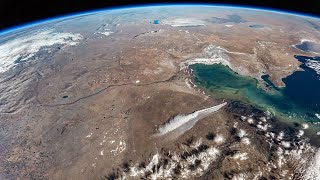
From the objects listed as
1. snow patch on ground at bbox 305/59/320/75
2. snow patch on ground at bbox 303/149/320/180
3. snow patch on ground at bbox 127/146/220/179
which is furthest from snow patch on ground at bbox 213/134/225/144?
snow patch on ground at bbox 305/59/320/75

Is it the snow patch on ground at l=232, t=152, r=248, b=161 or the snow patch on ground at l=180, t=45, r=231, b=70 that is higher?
the snow patch on ground at l=180, t=45, r=231, b=70

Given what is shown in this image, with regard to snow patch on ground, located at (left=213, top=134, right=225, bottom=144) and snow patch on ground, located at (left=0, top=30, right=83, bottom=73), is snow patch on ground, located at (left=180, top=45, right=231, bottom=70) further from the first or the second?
snow patch on ground, located at (left=0, top=30, right=83, bottom=73)

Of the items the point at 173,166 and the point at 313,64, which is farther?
the point at 313,64

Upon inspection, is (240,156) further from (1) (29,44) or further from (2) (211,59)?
(1) (29,44)

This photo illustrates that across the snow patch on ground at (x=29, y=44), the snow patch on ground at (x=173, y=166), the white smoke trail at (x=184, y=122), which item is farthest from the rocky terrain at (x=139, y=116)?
the snow patch on ground at (x=29, y=44)

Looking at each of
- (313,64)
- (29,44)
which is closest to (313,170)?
(313,64)
